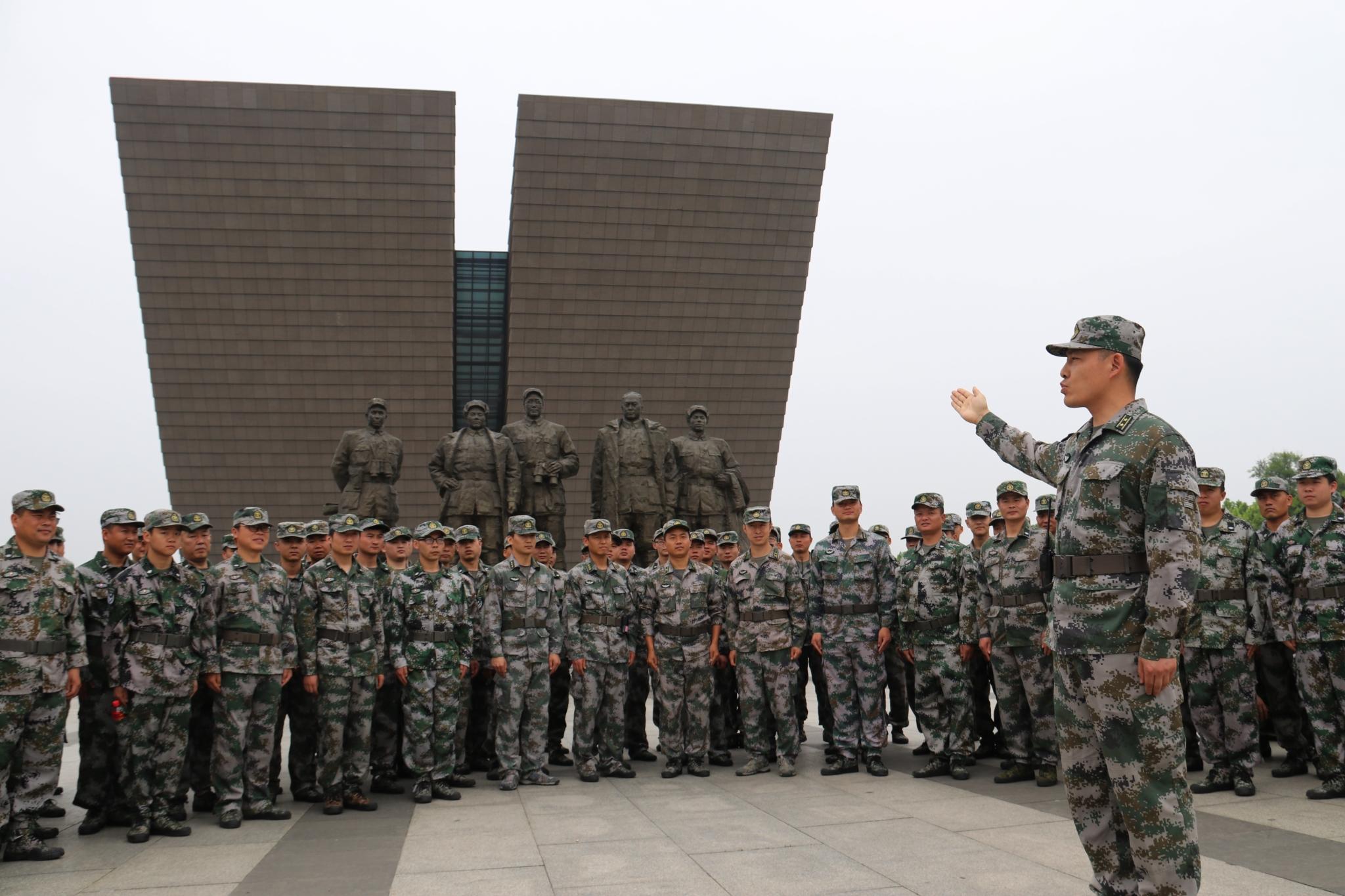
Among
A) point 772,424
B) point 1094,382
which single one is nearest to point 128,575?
point 1094,382

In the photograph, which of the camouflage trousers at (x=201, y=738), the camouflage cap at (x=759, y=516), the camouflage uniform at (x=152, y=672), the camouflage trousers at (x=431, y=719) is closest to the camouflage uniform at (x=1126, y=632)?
the camouflage cap at (x=759, y=516)

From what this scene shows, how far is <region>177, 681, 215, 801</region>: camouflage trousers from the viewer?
622 centimetres

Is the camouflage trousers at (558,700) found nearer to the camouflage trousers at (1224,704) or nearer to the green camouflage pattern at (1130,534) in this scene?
the camouflage trousers at (1224,704)

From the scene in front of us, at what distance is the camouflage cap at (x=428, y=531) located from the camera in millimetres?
6860

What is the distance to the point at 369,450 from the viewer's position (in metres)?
12.0

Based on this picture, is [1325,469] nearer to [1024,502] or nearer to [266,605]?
[1024,502]

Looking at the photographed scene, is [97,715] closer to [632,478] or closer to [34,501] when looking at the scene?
[34,501]

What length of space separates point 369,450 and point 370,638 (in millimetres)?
6062

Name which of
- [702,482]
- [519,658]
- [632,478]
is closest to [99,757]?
[519,658]

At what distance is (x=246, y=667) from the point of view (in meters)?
5.82

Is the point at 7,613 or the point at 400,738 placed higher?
the point at 7,613

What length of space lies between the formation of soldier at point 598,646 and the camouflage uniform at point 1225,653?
0.06ft

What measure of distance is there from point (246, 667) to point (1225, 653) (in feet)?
19.9

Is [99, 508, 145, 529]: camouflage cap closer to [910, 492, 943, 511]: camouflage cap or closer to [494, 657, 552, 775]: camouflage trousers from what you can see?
[494, 657, 552, 775]: camouflage trousers
